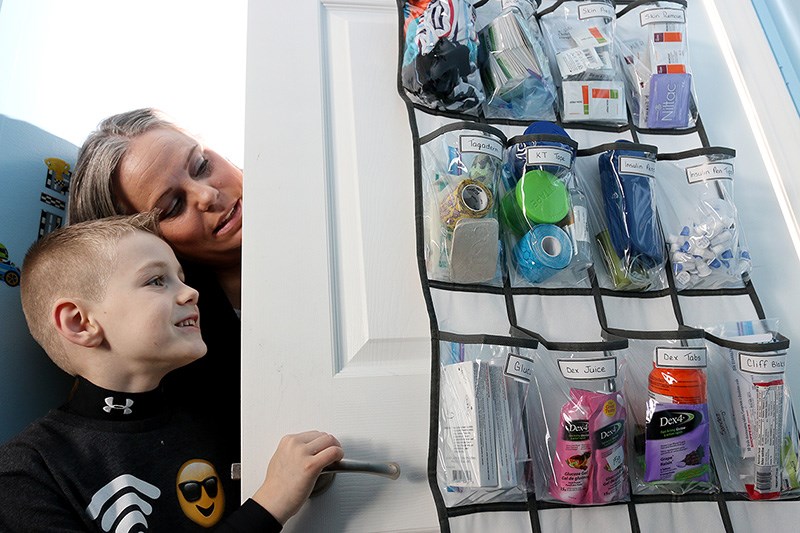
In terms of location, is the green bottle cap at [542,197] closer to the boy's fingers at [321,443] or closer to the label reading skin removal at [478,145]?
the label reading skin removal at [478,145]

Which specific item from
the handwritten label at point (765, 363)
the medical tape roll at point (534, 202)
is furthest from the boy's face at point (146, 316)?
the handwritten label at point (765, 363)

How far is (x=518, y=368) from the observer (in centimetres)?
79

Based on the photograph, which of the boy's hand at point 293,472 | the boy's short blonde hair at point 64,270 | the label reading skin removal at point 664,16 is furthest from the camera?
the label reading skin removal at point 664,16

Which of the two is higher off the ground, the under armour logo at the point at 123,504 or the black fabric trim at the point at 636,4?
the black fabric trim at the point at 636,4

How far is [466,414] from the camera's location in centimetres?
76

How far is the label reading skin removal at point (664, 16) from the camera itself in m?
1.05

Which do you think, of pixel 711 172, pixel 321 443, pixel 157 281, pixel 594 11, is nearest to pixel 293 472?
pixel 321 443

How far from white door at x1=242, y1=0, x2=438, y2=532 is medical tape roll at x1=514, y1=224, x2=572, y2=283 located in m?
0.15

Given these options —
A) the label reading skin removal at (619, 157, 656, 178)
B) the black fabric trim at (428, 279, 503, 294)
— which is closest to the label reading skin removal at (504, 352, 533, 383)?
the black fabric trim at (428, 279, 503, 294)

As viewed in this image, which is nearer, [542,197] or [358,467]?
[358,467]

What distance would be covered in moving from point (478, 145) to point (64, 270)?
2.08ft

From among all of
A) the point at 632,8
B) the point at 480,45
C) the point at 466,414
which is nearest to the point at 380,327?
the point at 466,414

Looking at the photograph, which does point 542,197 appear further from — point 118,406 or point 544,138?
point 118,406

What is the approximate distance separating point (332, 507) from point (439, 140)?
1.70 ft
